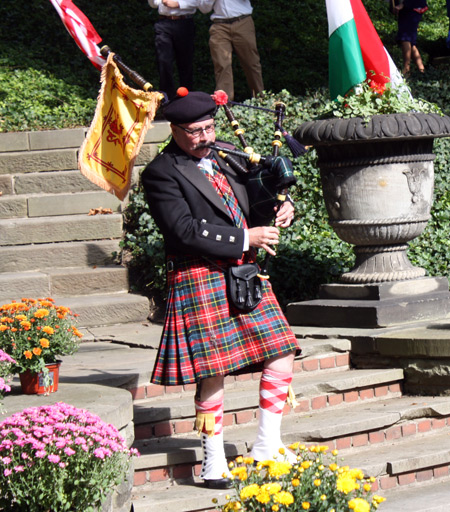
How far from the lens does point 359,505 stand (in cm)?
332

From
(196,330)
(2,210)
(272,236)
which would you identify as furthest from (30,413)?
(2,210)

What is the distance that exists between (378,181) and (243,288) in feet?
8.17

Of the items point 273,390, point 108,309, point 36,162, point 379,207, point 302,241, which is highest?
point 36,162

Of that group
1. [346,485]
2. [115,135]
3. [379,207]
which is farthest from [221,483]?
[379,207]

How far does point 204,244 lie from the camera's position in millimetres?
4395

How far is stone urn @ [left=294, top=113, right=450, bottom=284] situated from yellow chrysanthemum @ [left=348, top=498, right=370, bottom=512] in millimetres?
3509

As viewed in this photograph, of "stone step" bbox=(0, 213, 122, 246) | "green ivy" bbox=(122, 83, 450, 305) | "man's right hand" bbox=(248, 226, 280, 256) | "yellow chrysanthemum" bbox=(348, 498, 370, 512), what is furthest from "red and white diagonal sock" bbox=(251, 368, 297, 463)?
"stone step" bbox=(0, 213, 122, 246)

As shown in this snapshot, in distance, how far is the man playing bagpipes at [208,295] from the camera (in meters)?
4.42

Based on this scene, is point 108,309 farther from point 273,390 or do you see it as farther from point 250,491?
point 250,491

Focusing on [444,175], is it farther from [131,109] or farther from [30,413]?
[30,413]

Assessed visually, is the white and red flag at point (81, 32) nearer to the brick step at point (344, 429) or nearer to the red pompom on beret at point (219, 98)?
the red pompom on beret at point (219, 98)

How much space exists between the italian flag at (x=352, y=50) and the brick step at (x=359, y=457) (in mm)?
2278

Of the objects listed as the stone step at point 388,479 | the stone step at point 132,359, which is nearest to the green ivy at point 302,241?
the stone step at point 132,359

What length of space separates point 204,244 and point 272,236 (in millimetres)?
320
